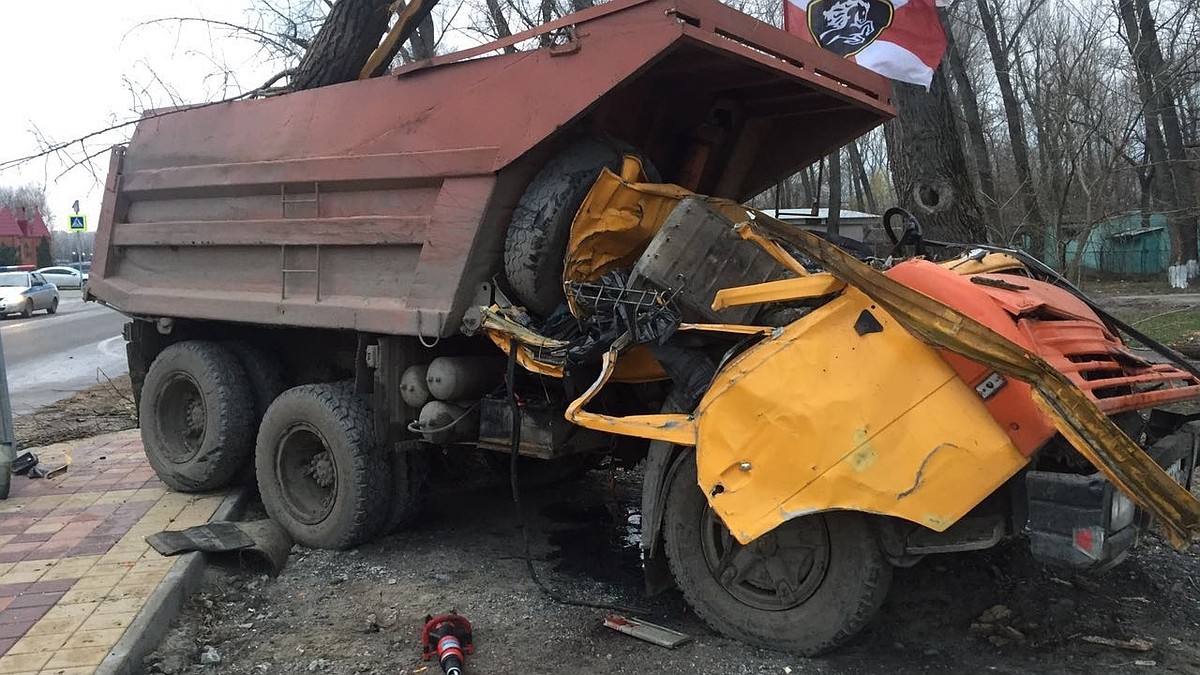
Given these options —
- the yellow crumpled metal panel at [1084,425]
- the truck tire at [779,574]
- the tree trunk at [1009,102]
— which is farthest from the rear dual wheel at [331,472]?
the tree trunk at [1009,102]

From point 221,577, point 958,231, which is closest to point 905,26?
point 958,231

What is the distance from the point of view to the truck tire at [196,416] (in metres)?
5.82

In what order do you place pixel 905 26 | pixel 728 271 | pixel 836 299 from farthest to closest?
1. pixel 905 26
2. pixel 728 271
3. pixel 836 299

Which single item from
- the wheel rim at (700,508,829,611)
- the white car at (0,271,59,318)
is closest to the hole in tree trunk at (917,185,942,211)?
the wheel rim at (700,508,829,611)

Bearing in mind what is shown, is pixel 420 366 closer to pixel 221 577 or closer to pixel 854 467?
pixel 221 577

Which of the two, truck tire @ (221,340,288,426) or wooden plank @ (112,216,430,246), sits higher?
wooden plank @ (112,216,430,246)

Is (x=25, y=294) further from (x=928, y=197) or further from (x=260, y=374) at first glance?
(x=928, y=197)

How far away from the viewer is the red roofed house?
60094 mm

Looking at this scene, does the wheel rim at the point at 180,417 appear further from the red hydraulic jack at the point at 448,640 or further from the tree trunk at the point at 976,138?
the tree trunk at the point at 976,138

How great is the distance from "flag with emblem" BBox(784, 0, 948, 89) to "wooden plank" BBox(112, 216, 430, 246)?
3.18 metres

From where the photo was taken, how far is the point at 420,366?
4.72m

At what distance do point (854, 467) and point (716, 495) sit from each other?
0.53 m

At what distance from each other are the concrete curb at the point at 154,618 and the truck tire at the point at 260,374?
149 centimetres

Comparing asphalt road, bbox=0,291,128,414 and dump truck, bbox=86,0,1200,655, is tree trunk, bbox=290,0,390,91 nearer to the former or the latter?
dump truck, bbox=86,0,1200,655
